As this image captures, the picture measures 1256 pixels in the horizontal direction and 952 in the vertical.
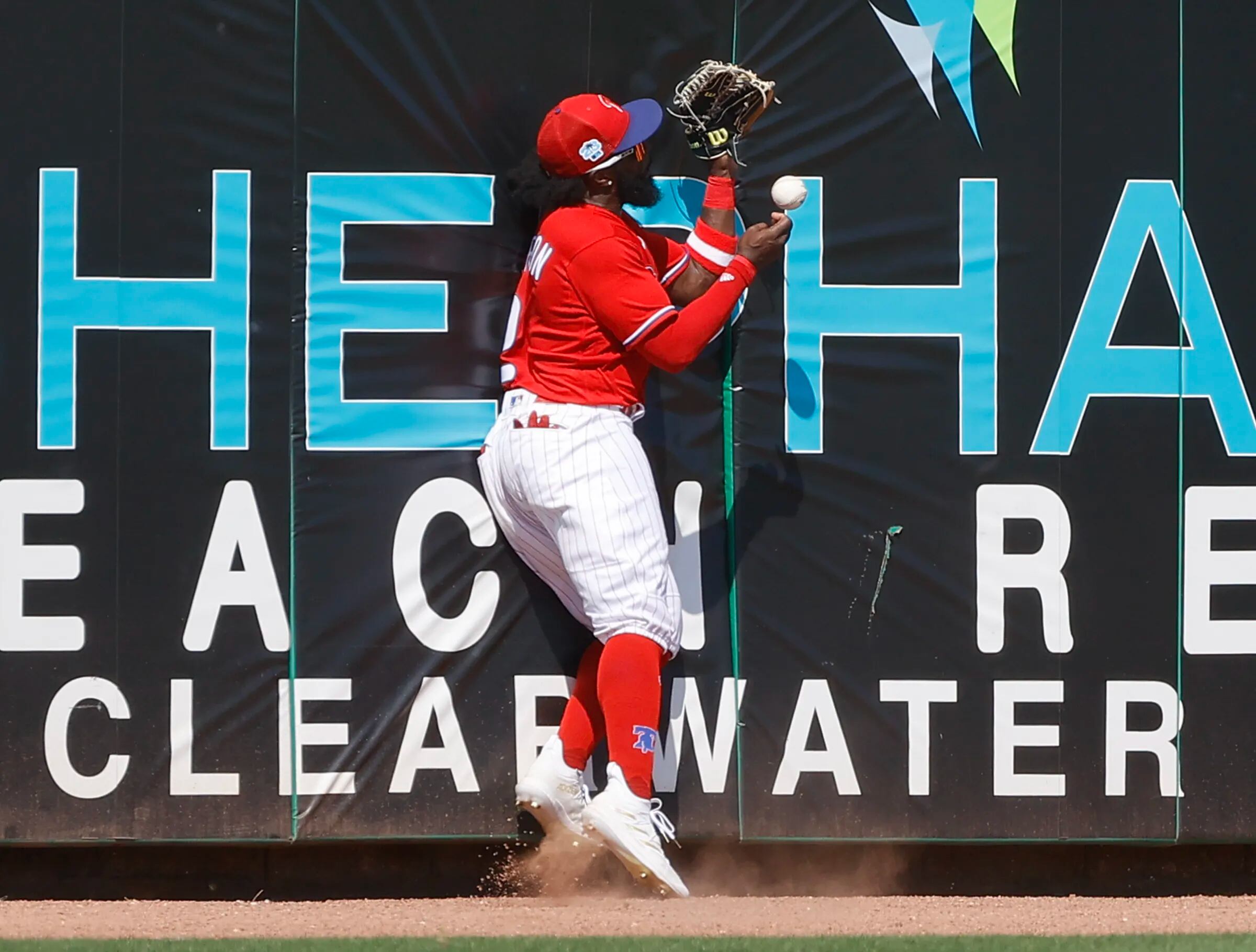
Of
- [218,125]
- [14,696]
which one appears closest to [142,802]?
[14,696]

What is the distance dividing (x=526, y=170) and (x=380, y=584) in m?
1.20

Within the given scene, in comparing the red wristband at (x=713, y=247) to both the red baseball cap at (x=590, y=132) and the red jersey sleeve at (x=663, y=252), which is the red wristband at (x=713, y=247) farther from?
the red baseball cap at (x=590, y=132)

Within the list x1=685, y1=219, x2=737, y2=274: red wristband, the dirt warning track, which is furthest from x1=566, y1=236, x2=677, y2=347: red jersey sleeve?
the dirt warning track

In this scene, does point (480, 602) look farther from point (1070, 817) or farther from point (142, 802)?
point (1070, 817)

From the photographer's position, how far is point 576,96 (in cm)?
421

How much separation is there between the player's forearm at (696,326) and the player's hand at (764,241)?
0.09m

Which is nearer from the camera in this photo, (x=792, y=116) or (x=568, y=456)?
(x=568, y=456)

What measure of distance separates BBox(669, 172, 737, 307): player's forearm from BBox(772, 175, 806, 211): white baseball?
14 cm

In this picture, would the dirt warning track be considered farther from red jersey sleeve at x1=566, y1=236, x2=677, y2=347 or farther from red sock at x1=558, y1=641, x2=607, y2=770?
red jersey sleeve at x1=566, y1=236, x2=677, y2=347

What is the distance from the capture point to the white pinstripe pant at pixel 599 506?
4.06 meters

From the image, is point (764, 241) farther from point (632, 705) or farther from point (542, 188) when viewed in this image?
point (632, 705)

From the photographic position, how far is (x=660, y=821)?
4.22 meters

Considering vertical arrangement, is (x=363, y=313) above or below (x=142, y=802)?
above

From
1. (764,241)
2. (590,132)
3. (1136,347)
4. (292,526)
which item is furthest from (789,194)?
(292,526)
